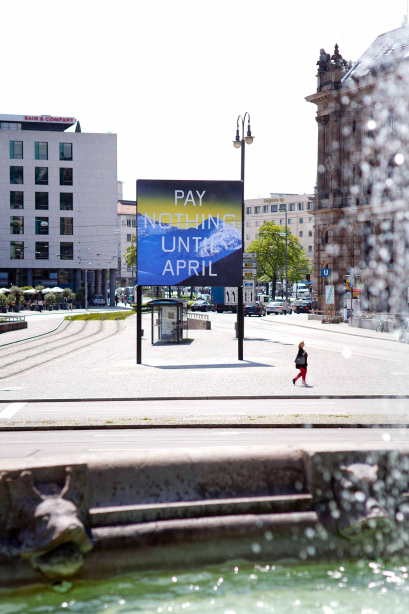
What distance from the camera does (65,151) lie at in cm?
8850

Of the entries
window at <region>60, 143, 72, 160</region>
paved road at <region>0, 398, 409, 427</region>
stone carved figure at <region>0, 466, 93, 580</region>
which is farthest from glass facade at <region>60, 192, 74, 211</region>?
stone carved figure at <region>0, 466, 93, 580</region>

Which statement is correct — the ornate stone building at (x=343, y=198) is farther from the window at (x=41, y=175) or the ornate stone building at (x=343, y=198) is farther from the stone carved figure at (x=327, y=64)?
the window at (x=41, y=175)

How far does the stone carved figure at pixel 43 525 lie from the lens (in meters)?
5.29

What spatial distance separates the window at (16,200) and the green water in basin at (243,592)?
87.1 meters

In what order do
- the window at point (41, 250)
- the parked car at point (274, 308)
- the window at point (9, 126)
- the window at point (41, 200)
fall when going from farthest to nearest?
the window at point (9, 126) → the window at point (41, 250) → the window at point (41, 200) → the parked car at point (274, 308)

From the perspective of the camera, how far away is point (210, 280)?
24.2 metres

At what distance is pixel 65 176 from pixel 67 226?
21.4ft

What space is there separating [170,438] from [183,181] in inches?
553

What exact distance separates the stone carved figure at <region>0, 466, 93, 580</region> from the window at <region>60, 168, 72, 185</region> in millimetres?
87212

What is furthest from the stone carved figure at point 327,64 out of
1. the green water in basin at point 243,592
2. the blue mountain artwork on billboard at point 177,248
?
the green water in basin at point 243,592

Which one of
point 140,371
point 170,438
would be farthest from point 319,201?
point 170,438

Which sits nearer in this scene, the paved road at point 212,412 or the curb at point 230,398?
the paved road at point 212,412

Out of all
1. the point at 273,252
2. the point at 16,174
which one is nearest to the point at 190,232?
the point at 16,174

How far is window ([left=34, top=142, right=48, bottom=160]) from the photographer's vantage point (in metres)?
87.4
